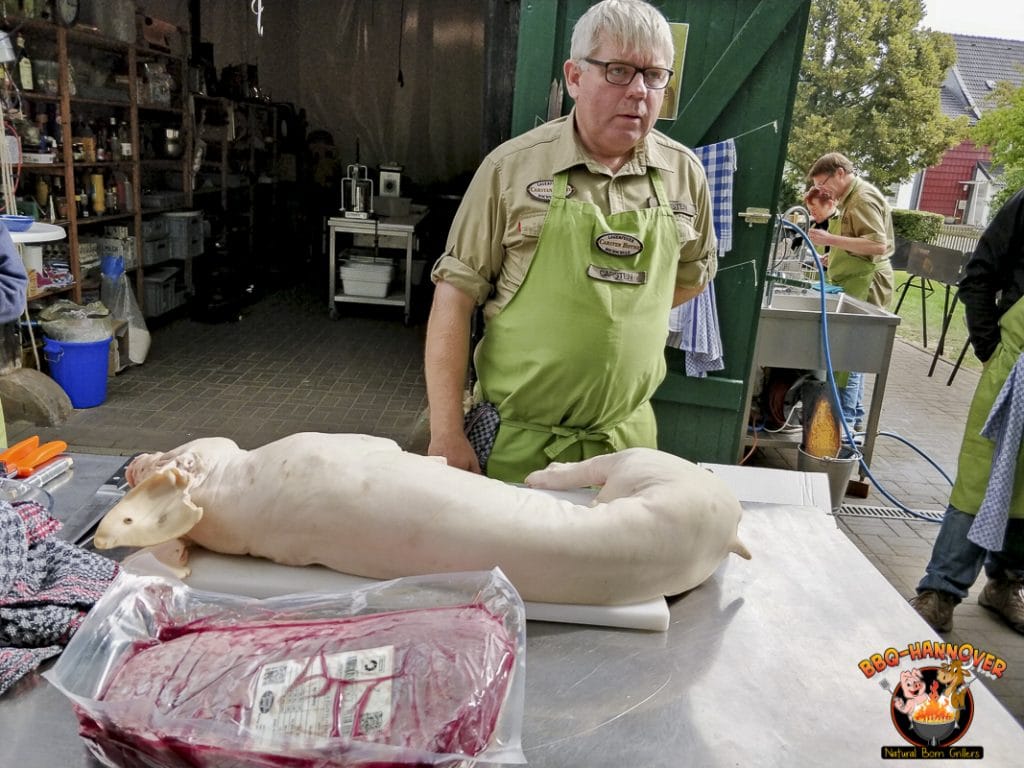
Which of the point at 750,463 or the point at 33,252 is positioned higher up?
the point at 33,252

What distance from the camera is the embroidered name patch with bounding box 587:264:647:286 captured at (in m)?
1.95

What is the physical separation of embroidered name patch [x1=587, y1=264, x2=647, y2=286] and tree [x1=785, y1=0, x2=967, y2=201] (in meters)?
18.9

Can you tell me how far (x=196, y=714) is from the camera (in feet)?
3.16

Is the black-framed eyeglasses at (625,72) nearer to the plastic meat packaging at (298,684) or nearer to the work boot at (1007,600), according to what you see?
the plastic meat packaging at (298,684)

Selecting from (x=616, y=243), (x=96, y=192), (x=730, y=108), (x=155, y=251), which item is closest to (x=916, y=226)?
(x=155, y=251)

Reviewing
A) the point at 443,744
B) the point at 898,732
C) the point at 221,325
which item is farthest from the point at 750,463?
the point at 221,325

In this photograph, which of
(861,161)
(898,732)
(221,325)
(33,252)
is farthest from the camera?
(861,161)

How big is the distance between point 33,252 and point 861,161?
19.8 m

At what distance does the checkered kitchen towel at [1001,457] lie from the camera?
287cm

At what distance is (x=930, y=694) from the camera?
123 centimetres

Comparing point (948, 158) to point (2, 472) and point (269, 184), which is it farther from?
point (2, 472)

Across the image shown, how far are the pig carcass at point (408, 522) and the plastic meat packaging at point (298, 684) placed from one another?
0.48 feet

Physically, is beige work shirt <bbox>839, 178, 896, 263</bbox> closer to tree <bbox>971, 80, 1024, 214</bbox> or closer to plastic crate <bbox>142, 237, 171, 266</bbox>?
plastic crate <bbox>142, 237, 171, 266</bbox>

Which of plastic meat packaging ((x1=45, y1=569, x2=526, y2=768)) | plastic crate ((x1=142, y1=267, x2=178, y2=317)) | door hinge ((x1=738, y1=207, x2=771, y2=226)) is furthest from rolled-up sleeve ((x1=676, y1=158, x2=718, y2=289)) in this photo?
plastic crate ((x1=142, y1=267, x2=178, y2=317))
